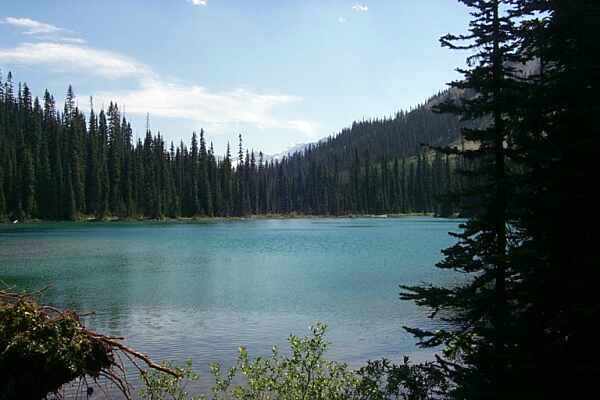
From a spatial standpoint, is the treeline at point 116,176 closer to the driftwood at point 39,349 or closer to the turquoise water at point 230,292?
the turquoise water at point 230,292

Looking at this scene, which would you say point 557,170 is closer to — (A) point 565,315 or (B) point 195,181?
(A) point 565,315

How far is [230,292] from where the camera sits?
3472 cm

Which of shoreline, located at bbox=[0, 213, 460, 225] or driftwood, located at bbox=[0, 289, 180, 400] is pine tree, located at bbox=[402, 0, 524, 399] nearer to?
driftwood, located at bbox=[0, 289, 180, 400]

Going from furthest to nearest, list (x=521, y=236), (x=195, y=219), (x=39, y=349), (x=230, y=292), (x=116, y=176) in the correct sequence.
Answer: (x=195, y=219)
(x=116, y=176)
(x=230, y=292)
(x=521, y=236)
(x=39, y=349)

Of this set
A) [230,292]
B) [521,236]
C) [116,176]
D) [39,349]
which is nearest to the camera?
[39,349]

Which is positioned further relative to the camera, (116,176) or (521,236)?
(116,176)

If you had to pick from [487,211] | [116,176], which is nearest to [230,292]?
[487,211]


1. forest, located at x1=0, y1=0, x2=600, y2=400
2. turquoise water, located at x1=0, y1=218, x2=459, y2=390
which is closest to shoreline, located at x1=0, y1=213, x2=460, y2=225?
turquoise water, located at x1=0, y1=218, x2=459, y2=390

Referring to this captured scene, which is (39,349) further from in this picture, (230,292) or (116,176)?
(116,176)

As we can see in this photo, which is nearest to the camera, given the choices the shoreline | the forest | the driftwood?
the driftwood

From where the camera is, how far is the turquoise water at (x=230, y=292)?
21859mm

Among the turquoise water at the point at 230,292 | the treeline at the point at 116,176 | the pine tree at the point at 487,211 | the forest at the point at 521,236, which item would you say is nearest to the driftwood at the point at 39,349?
the forest at the point at 521,236

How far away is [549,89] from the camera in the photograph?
797 cm

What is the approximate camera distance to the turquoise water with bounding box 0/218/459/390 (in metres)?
21.9
